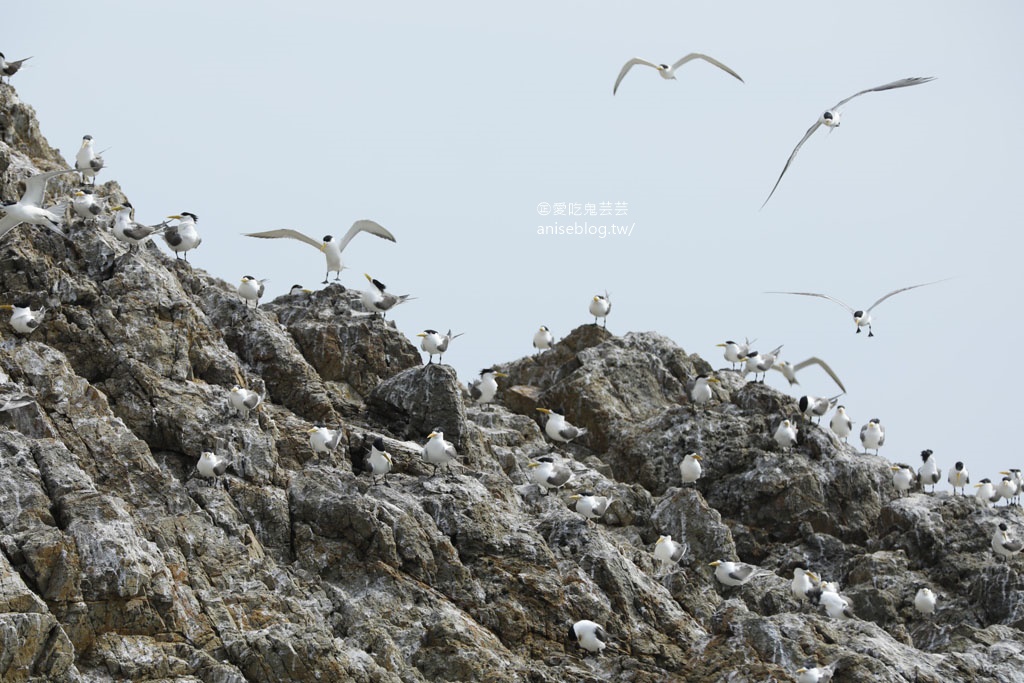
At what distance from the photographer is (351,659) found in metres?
20.7

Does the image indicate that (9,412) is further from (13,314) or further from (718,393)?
(718,393)

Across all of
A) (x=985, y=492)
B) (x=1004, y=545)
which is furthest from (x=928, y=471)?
(x=1004, y=545)

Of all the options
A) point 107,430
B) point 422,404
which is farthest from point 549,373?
point 107,430

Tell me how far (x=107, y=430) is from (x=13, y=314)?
3119 mm

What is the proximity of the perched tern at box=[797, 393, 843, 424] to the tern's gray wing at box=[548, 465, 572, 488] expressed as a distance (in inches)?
383

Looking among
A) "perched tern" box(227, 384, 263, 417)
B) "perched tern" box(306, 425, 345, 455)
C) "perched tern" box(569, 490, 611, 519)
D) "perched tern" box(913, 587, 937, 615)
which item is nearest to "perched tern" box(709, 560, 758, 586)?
"perched tern" box(569, 490, 611, 519)

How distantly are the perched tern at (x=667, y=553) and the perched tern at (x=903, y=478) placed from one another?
9205mm

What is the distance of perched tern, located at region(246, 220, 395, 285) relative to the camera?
32.0m

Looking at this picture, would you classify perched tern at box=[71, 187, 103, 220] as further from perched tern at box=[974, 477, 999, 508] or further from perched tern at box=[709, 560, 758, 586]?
perched tern at box=[974, 477, 999, 508]

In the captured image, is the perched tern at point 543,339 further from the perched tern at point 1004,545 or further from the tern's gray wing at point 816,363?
the perched tern at point 1004,545

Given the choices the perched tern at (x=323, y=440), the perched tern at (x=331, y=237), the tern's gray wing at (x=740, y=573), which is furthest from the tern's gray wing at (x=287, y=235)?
the tern's gray wing at (x=740, y=573)

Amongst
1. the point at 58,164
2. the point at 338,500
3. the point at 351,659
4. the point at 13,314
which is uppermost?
the point at 58,164

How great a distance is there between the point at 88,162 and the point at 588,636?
18658mm

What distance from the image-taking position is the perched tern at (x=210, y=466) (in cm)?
2384
